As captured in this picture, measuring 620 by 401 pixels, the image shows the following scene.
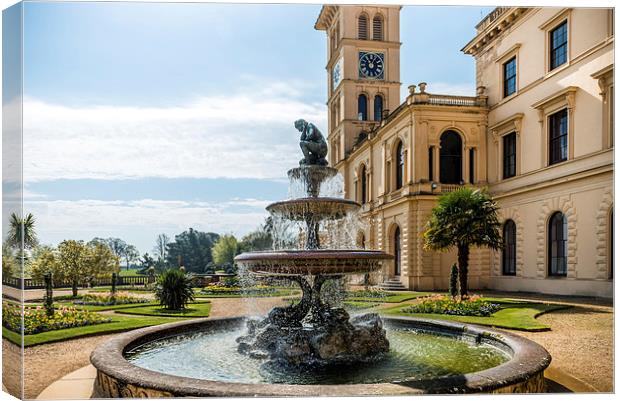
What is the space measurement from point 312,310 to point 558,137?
1785 cm

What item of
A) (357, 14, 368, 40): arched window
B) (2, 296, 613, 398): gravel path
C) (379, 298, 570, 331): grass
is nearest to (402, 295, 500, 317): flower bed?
(379, 298, 570, 331): grass

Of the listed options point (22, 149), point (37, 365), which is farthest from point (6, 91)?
point (37, 365)

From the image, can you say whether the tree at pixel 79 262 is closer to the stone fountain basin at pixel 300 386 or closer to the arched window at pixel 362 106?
the stone fountain basin at pixel 300 386

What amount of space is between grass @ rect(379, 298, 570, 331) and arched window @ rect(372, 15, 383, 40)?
99.3 ft

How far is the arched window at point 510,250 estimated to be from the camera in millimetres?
25302

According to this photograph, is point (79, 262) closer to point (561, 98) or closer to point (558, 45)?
point (561, 98)

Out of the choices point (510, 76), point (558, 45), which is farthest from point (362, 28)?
point (558, 45)

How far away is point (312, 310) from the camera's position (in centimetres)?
892

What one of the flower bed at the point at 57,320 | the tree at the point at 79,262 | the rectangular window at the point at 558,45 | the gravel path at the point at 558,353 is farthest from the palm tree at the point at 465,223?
the tree at the point at 79,262

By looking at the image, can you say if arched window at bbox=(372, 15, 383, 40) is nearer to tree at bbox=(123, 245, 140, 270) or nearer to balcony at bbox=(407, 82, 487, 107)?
balcony at bbox=(407, 82, 487, 107)

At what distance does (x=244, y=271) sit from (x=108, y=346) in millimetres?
2422

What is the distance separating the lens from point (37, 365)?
8883 mm

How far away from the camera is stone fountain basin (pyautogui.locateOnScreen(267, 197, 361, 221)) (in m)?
9.00

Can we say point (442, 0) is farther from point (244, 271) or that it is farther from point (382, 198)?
point (382, 198)
